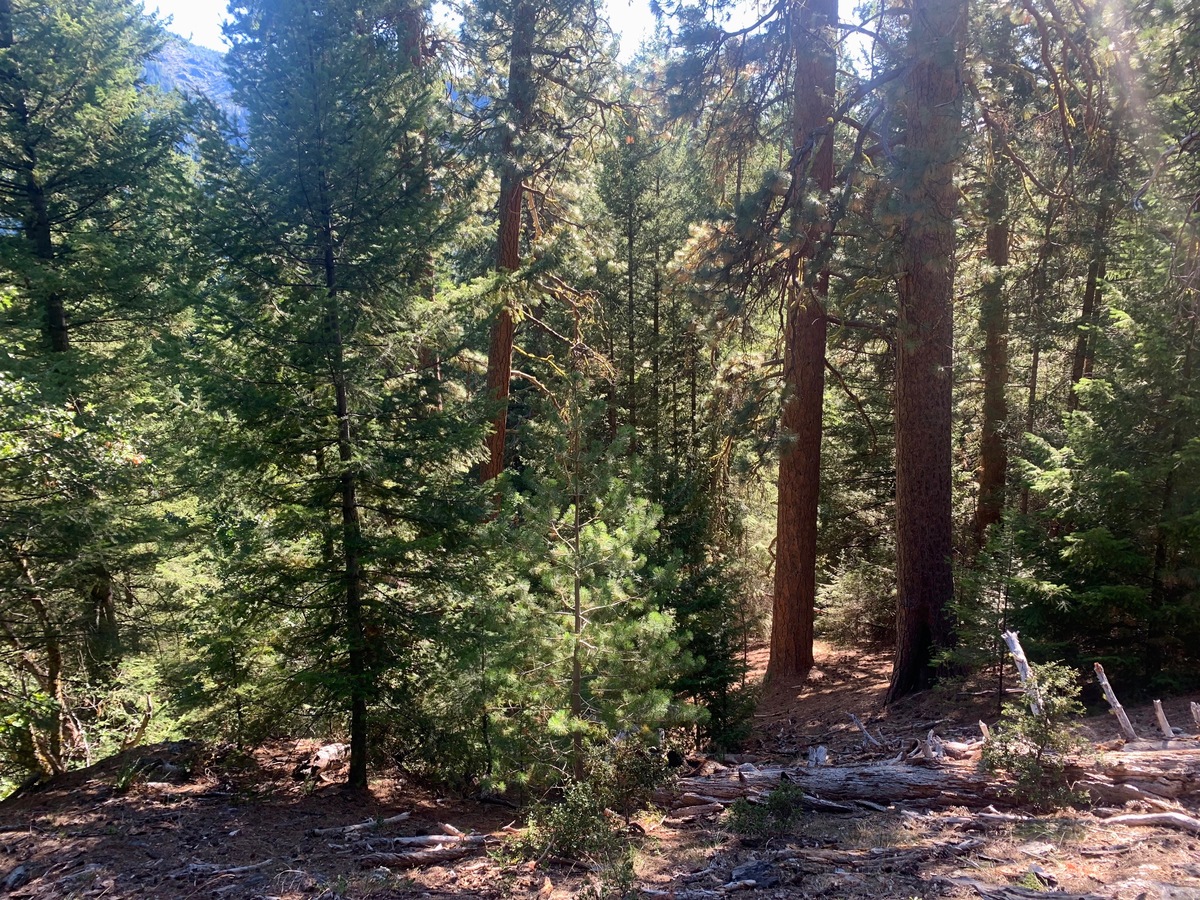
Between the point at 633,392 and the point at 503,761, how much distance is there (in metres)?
12.1

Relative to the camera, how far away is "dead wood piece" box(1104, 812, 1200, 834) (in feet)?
14.9

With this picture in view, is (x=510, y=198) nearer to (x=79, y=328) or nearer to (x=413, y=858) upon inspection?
(x=79, y=328)

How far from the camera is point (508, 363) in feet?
38.9

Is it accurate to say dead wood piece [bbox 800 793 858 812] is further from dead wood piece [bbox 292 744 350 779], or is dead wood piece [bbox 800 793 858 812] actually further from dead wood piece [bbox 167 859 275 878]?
dead wood piece [bbox 292 744 350 779]

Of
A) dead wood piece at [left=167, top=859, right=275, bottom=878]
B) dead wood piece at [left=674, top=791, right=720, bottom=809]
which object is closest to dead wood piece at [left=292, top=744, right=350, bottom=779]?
dead wood piece at [left=167, top=859, right=275, bottom=878]

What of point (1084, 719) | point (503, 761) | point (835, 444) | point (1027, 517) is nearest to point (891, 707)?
point (1084, 719)

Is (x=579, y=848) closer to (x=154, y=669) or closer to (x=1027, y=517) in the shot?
(x=1027, y=517)

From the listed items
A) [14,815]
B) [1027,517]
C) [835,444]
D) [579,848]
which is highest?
[835,444]

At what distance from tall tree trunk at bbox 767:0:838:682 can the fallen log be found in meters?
4.99

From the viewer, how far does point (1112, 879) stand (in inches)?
155

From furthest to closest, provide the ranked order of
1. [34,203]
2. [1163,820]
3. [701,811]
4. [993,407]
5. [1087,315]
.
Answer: [993,407] < [1087,315] < [34,203] < [701,811] < [1163,820]

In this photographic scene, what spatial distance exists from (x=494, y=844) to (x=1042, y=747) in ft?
15.0

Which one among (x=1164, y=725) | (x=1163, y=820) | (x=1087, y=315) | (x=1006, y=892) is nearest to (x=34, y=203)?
(x=1006, y=892)

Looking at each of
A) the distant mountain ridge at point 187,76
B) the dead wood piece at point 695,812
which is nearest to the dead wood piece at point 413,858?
the dead wood piece at point 695,812
